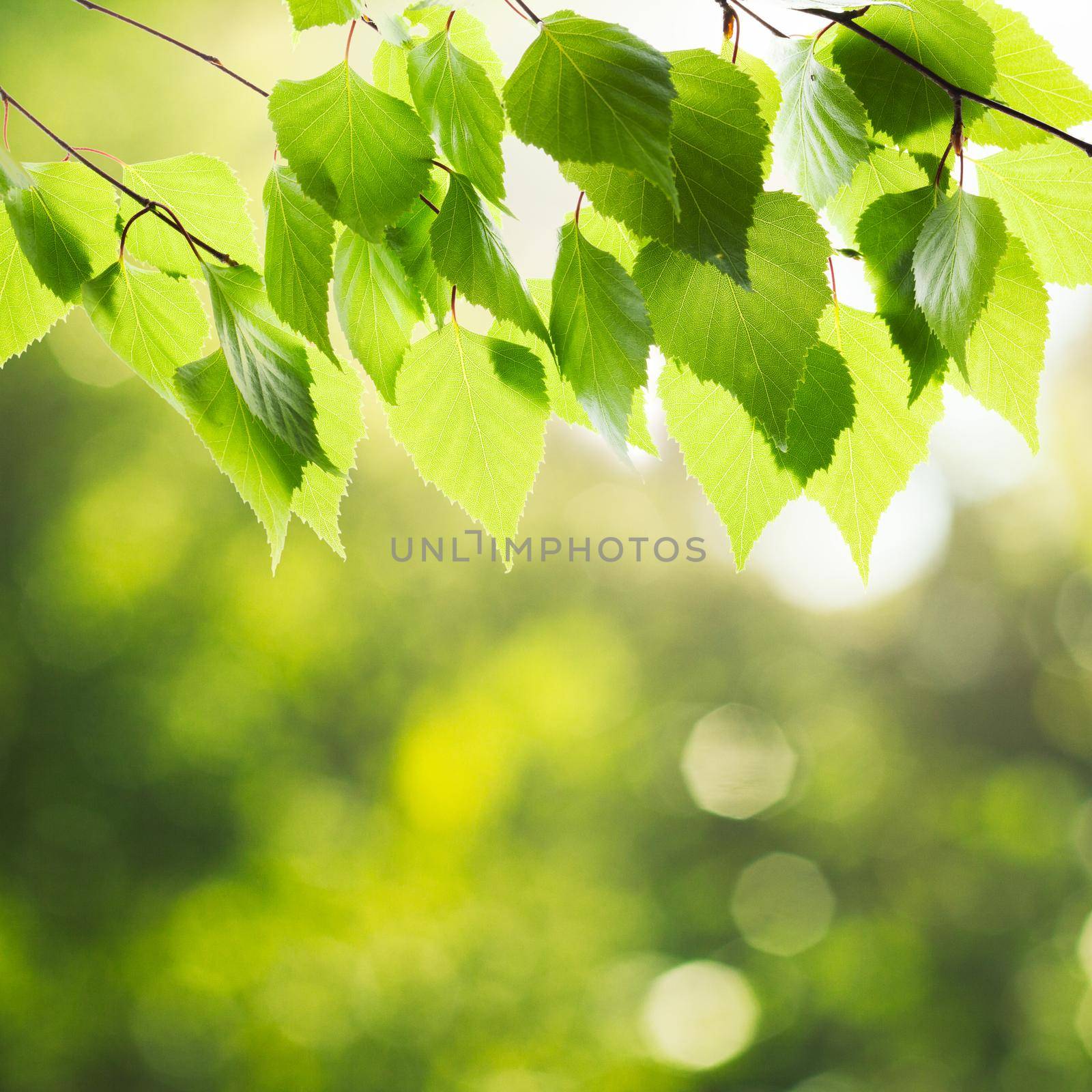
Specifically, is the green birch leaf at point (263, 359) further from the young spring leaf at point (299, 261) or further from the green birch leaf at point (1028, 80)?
A: the green birch leaf at point (1028, 80)

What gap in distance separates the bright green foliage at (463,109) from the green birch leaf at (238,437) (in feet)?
0.20

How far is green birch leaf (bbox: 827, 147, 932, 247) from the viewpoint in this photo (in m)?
0.16

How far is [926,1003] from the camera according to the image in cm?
259

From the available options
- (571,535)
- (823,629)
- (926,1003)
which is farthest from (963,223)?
(926,1003)

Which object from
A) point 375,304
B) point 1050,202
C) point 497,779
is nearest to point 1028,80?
point 1050,202

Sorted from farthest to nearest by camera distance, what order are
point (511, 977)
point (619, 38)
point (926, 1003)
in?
point (926, 1003)
point (511, 977)
point (619, 38)

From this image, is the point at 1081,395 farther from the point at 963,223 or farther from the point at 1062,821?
the point at 963,223

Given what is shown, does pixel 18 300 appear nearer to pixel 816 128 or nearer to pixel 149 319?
pixel 149 319

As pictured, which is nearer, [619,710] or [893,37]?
[893,37]

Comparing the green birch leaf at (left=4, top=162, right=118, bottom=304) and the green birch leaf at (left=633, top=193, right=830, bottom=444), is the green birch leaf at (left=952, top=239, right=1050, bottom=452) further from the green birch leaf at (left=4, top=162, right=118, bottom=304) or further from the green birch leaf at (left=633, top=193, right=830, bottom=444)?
the green birch leaf at (left=4, top=162, right=118, bottom=304)

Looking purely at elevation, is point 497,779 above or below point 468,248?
below

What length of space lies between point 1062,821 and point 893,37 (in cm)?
301

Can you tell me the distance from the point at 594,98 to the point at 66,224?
0.38 feet

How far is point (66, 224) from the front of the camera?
177 mm
